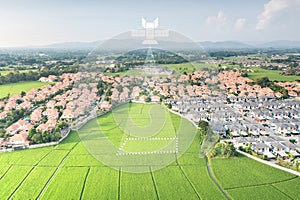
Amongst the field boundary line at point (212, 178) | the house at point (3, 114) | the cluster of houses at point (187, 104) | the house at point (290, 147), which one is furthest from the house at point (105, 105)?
the house at point (290, 147)

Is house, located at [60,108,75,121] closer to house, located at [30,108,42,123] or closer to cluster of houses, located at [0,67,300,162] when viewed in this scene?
cluster of houses, located at [0,67,300,162]

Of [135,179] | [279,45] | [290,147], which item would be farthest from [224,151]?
[279,45]

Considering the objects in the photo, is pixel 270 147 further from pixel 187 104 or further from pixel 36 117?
pixel 36 117

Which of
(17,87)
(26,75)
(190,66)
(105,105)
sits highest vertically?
(190,66)

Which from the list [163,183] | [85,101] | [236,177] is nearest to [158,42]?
[163,183]

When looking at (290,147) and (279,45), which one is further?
(279,45)

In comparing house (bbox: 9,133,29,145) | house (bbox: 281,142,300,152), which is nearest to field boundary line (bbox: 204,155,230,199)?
house (bbox: 281,142,300,152)

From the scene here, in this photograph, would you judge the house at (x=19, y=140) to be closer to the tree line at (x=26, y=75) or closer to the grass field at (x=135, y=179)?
the grass field at (x=135, y=179)
